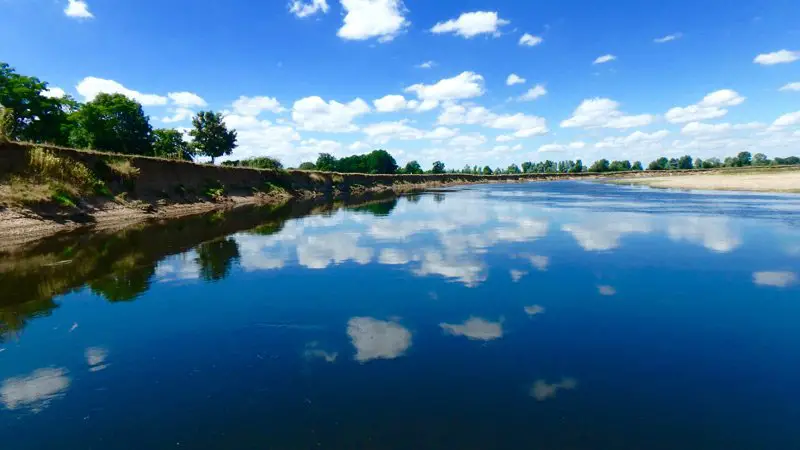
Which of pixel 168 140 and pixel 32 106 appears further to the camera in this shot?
pixel 168 140

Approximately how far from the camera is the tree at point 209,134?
7244 cm

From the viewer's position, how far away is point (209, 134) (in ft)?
238

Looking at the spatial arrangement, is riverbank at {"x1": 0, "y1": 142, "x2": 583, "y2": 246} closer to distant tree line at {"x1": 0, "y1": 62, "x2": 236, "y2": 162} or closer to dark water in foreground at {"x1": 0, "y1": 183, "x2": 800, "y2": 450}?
dark water in foreground at {"x1": 0, "y1": 183, "x2": 800, "y2": 450}

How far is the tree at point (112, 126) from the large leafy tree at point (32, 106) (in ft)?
7.45

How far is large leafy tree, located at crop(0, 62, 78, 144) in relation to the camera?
201 ft

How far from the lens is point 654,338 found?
317 inches

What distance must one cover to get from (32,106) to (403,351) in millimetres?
84898

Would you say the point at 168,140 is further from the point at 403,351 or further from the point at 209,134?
Result: the point at 403,351

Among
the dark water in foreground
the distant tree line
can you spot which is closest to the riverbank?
the dark water in foreground

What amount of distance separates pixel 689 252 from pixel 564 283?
26.7ft

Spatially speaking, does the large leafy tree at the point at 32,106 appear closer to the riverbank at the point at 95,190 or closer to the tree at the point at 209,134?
the tree at the point at 209,134

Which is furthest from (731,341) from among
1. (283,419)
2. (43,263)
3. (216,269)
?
(43,263)

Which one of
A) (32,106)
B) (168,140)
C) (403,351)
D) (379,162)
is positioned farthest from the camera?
(379,162)

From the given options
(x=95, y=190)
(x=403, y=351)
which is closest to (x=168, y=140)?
(x=95, y=190)
